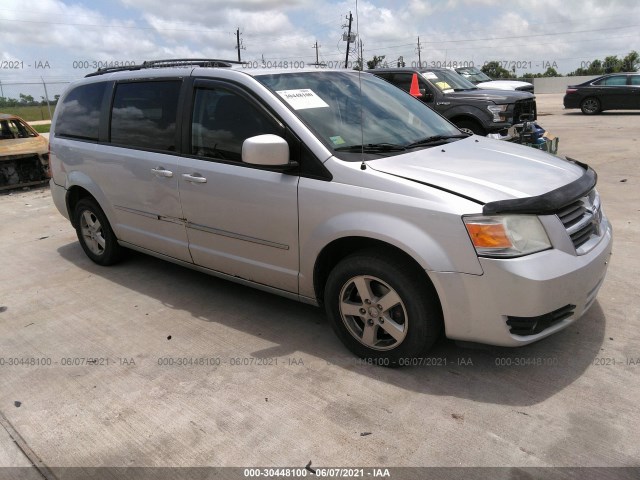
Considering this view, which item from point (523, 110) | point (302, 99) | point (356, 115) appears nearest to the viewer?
point (302, 99)

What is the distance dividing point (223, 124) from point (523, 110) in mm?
7858

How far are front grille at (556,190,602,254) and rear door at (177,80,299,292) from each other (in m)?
1.58

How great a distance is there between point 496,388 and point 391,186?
129cm

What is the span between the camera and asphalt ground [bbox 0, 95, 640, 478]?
2.49 meters

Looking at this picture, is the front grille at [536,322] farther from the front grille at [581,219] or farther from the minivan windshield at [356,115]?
the minivan windshield at [356,115]

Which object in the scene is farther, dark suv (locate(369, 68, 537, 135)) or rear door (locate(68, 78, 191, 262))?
dark suv (locate(369, 68, 537, 135))

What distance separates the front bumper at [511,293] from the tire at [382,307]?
128 mm

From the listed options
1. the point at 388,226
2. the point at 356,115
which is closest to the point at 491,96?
the point at 356,115

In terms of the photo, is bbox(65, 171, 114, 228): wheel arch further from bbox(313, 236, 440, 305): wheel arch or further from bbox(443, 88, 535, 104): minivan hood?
bbox(443, 88, 535, 104): minivan hood

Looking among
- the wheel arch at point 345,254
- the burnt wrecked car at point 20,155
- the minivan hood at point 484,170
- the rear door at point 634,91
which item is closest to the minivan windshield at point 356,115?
the minivan hood at point 484,170

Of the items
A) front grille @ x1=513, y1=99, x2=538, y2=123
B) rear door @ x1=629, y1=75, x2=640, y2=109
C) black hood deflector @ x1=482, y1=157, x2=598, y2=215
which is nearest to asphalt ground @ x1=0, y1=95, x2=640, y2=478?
black hood deflector @ x1=482, y1=157, x2=598, y2=215

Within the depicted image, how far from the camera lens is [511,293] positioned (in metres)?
2.61

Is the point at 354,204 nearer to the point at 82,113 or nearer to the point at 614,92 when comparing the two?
the point at 82,113

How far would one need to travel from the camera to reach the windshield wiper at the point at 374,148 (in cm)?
321
